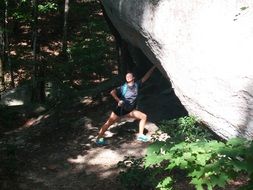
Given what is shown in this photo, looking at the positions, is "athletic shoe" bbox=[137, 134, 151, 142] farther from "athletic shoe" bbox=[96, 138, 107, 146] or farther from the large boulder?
the large boulder

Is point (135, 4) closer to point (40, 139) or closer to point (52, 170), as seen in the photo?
point (52, 170)

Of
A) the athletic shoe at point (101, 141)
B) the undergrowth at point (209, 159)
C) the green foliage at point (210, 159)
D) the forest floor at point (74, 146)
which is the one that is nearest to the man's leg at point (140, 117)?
the forest floor at point (74, 146)

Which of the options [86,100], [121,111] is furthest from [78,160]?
[86,100]

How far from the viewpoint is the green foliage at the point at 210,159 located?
4.05 metres

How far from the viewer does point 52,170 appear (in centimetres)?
957

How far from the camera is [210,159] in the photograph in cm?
438

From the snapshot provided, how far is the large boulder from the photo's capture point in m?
6.12

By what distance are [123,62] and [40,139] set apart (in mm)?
3960

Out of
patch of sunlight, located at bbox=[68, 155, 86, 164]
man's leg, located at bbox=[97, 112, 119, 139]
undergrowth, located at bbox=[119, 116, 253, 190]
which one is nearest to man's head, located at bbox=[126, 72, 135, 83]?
man's leg, located at bbox=[97, 112, 119, 139]

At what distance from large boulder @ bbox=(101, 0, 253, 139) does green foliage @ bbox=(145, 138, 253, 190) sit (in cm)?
179

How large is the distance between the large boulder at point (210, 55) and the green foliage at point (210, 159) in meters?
1.79

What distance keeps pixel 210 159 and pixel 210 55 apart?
267 cm

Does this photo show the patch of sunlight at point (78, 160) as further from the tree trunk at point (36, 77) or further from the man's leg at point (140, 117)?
the tree trunk at point (36, 77)

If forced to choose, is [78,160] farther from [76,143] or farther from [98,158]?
[76,143]
